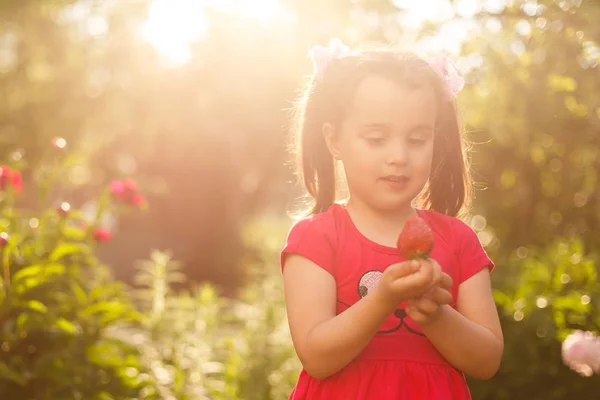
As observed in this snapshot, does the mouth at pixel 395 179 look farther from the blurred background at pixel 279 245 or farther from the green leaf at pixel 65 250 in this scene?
the green leaf at pixel 65 250

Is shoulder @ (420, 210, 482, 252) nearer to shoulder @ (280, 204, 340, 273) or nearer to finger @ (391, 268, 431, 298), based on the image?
shoulder @ (280, 204, 340, 273)

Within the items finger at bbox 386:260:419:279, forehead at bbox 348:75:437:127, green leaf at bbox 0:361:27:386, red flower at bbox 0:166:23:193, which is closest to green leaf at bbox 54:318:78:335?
green leaf at bbox 0:361:27:386

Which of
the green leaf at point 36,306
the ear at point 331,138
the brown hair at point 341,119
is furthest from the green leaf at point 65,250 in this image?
the ear at point 331,138

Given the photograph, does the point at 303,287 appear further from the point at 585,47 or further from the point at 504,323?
the point at 504,323

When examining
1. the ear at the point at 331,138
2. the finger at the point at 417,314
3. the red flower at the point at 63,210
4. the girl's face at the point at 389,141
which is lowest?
the finger at the point at 417,314

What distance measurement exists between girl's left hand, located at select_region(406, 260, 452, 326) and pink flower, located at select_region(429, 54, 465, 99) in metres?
0.68

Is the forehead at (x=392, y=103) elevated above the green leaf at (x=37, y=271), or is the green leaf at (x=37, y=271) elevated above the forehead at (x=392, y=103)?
the green leaf at (x=37, y=271)

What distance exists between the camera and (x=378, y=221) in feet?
6.24

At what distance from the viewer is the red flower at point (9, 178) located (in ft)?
12.2

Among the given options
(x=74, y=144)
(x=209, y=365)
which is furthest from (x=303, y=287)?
(x=74, y=144)

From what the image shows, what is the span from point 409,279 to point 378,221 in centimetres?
47

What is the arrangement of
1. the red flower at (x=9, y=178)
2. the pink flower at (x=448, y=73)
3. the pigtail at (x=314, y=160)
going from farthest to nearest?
the red flower at (x=9, y=178), the pigtail at (x=314, y=160), the pink flower at (x=448, y=73)

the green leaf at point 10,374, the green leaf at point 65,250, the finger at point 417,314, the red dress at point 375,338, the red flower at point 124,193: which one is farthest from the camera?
the red flower at point 124,193

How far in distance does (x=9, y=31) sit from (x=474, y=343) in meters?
13.3
